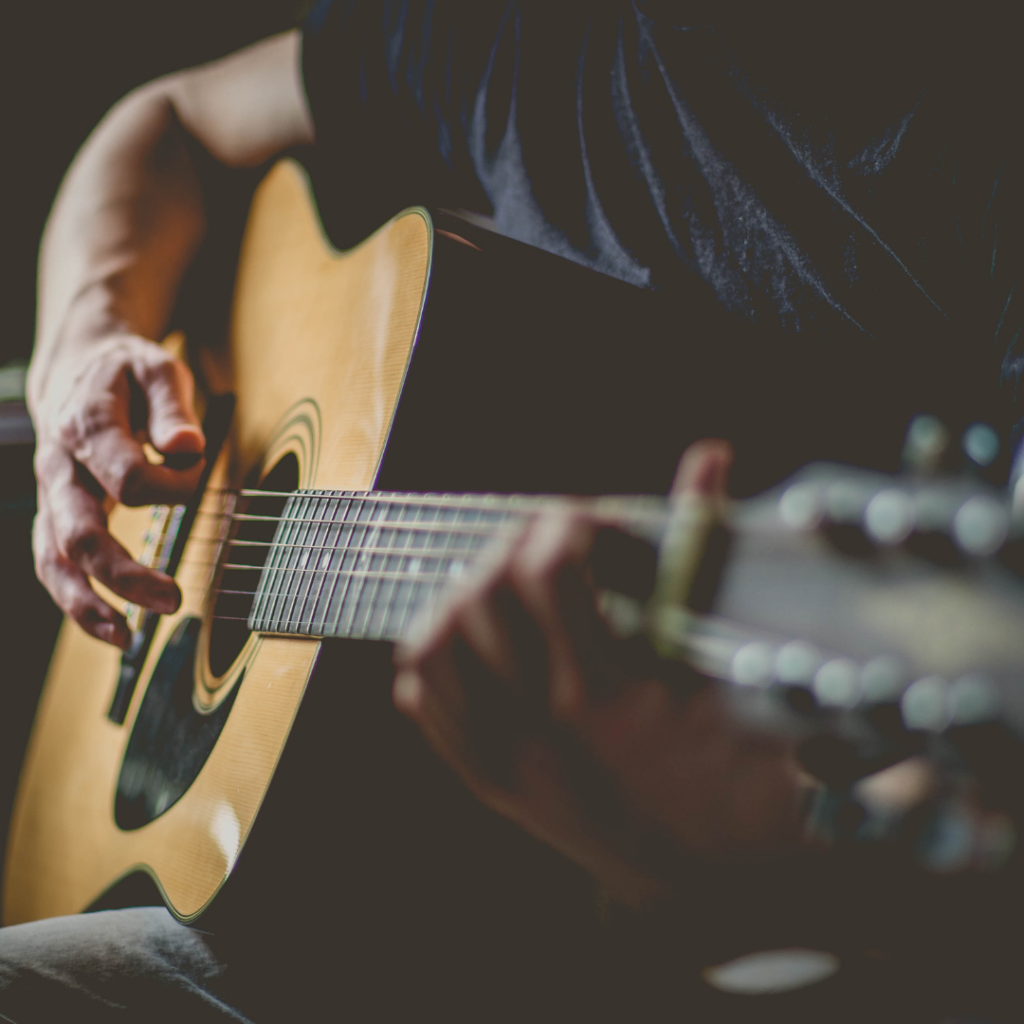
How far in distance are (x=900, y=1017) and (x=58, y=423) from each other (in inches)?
35.1

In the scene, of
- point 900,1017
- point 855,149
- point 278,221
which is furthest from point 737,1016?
point 278,221

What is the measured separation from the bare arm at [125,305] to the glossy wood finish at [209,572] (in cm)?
7

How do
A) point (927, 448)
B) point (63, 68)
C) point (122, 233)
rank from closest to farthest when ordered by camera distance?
1. point (927, 448)
2. point (122, 233)
3. point (63, 68)

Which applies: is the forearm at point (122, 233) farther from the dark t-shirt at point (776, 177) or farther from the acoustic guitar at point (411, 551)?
the dark t-shirt at point (776, 177)

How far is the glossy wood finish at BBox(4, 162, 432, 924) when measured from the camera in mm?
578

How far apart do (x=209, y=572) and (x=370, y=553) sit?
0.31m

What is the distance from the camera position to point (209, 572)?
731 millimetres

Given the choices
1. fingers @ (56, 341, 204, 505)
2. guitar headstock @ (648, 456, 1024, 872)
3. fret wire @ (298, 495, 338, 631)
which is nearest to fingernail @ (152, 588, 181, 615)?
fingers @ (56, 341, 204, 505)

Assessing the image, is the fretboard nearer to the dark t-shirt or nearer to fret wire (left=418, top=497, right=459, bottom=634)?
fret wire (left=418, top=497, right=459, bottom=634)

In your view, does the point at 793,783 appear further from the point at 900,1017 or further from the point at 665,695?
the point at 900,1017

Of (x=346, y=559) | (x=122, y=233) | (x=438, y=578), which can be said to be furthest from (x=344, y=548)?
(x=122, y=233)

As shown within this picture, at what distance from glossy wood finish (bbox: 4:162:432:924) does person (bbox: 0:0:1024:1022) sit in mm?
65

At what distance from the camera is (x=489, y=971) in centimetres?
61

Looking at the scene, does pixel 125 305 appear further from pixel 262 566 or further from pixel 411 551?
pixel 411 551
